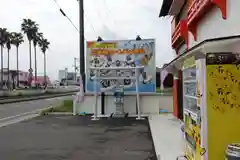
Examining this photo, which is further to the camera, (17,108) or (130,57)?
(17,108)

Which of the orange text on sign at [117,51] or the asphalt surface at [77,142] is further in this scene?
the orange text on sign at [117,51]

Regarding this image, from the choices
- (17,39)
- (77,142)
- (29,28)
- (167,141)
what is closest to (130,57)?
(77,142)

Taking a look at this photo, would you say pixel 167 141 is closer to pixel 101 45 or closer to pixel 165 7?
pixel 165 7

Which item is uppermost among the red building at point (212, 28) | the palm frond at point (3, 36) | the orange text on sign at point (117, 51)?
the palm frond at point (3, 36)

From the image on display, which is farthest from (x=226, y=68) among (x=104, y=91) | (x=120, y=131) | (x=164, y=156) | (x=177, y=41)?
(x=104, y=91)

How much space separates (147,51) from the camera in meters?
22.2

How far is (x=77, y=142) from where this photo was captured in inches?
466

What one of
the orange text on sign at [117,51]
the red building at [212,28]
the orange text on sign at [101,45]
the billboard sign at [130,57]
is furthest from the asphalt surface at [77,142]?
the orange text on sign at [101,45]

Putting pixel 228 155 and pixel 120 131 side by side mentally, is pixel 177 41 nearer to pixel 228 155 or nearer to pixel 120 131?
pixel 120 131

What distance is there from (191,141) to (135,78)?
13.4 m

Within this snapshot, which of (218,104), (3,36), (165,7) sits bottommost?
(218,104)

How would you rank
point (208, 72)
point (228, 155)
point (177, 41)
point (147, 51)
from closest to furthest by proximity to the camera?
point (228, 155)
point (208, 72)
point (177, 41)
point (147, 51)

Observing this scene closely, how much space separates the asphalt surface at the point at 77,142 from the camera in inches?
383

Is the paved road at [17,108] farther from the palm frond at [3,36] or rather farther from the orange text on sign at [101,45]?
the palm frond at [3,36]
